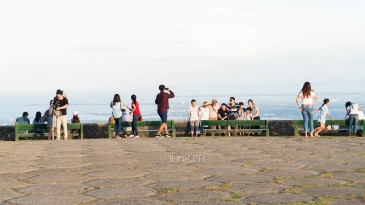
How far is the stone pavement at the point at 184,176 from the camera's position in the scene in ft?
22.3

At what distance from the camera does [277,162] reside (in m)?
10.4

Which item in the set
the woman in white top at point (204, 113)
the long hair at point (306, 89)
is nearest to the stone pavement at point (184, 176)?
the long hair at point (306, 89)

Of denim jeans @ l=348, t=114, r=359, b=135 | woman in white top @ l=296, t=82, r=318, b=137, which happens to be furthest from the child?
woman in white top @ l=296, t=82, r=318, b=137

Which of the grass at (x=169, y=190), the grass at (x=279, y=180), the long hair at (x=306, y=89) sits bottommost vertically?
the grass at (x=169, y=190)

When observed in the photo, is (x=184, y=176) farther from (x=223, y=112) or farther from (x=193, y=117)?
(x=223, y=112)

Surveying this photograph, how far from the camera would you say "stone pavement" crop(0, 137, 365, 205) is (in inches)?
267

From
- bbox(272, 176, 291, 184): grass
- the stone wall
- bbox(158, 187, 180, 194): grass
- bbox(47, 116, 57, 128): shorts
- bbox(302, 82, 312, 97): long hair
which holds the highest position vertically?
bbox(302, 82, 312, 97): long hair

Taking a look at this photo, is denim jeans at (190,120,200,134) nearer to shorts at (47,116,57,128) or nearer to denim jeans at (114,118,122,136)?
denim jeans at (114,118,122,136)

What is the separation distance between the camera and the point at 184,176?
852cm

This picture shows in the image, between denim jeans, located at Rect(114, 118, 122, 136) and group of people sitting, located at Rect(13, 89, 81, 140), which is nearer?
group of people sitting, located at Rect(13, 89, 81, 140)

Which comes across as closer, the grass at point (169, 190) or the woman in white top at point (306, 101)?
the grass at point (169, 190)

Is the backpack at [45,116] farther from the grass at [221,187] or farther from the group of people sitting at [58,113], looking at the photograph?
the grass at [221,187]

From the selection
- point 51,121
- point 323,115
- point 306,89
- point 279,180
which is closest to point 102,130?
point 51,121

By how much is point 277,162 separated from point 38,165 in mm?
3653
